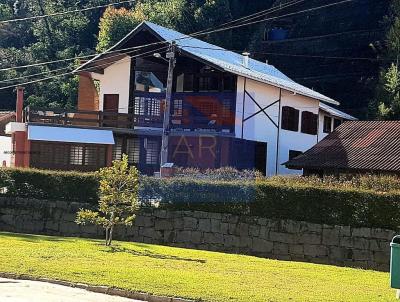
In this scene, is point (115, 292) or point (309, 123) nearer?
point (115, 292)

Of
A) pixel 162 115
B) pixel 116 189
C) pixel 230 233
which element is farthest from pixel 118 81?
pixel 116 189

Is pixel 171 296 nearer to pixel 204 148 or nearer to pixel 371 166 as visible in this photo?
pixel 371 166

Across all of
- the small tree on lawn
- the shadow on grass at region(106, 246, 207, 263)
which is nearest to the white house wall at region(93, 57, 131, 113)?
the small tree on lawn

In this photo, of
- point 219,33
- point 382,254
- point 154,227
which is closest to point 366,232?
point 382,254

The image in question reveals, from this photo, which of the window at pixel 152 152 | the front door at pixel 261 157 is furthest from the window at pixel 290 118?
the window at pixel 152 152

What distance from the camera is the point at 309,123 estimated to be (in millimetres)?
42500

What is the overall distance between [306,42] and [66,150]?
4007 centimetres

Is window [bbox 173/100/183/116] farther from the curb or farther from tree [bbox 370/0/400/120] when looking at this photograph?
the curb

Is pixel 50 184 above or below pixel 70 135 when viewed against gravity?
below

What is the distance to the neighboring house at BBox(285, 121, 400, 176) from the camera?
28.9 meters

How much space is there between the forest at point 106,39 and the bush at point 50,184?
98.0 feet

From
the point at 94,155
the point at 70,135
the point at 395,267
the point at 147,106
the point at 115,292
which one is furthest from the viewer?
the point at 147,106

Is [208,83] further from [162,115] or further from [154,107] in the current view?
[154,107]

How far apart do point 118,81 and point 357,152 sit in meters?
15.4
